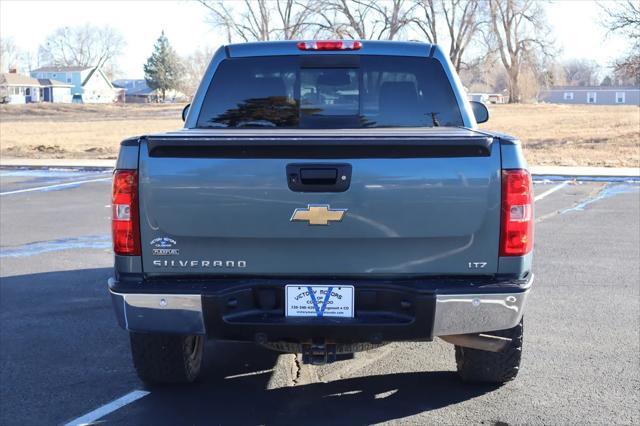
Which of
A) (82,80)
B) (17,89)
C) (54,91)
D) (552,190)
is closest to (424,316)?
(552,190)

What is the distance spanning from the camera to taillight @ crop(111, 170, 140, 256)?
3.85 meters

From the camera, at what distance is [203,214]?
380cm

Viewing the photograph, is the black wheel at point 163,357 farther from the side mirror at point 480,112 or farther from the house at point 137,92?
the house at point 137,92

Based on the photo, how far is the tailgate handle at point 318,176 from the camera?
3725mm

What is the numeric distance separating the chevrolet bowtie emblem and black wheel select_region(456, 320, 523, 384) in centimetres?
141

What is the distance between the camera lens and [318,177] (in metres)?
3.72

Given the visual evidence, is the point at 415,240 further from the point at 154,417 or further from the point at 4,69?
the point at 4,69

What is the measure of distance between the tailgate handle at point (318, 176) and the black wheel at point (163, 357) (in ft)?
4.35

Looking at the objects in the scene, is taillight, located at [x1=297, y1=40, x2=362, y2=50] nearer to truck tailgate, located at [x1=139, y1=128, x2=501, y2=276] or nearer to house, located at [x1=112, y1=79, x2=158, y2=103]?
truck tailgate, located at [x1=139, y1=128, x2=501, y2=276]

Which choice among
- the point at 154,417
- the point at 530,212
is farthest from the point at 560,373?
the point at 154,417

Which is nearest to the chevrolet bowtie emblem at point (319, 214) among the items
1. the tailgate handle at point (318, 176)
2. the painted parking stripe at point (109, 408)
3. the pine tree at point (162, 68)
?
the tailgate handle at point (318, 176)

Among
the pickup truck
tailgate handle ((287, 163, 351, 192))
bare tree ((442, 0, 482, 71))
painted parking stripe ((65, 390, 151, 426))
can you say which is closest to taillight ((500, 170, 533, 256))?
the pickup truck

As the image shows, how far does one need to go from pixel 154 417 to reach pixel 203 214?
1.29 meters

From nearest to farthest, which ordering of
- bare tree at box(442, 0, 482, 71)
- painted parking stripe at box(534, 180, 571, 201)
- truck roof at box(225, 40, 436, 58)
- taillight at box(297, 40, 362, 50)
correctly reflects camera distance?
taillight at box(297, 40, 362, 50) < truck roof at box(225, 40, 436, 58) < painted parking stripe at box(534, 180, 571, 201) < bare tree at box(442, 0, 482, 71)
